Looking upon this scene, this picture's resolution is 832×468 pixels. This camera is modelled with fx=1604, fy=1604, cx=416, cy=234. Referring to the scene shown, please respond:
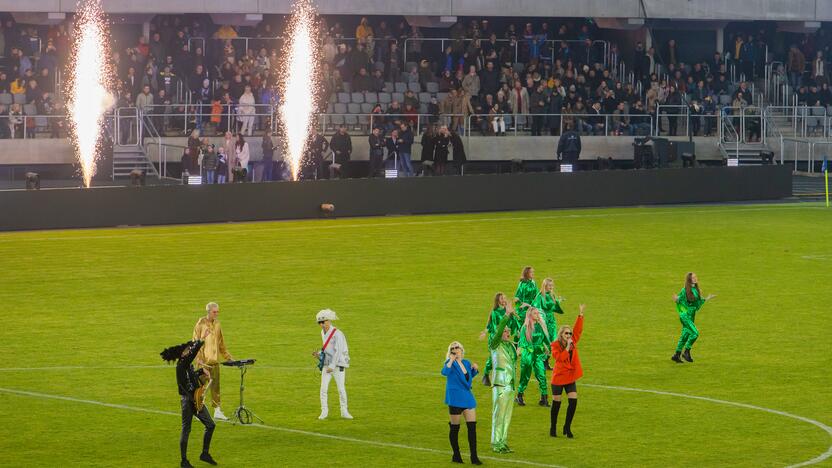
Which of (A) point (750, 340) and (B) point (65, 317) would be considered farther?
(B) point (65, 317)

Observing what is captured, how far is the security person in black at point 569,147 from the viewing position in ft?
198

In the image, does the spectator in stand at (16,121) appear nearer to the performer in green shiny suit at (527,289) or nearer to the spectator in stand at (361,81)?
the spectator in stand at (361,81)

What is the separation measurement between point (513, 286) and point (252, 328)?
817 cm

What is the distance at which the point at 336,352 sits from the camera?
22875 mm

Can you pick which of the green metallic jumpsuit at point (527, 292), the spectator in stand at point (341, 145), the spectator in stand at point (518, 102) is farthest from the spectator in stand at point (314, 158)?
the green metallic jumpsuit at point (527, 292)

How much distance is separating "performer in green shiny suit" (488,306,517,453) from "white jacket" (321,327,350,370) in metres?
2.51

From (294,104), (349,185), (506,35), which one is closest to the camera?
(349,185)

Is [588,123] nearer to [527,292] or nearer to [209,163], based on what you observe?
[209,163]

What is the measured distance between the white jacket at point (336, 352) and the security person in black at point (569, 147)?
38.3 meters

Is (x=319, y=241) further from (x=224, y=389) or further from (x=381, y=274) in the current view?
(x=224, y=389)

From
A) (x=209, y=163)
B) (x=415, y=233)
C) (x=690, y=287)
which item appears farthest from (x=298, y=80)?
(x=690, y=287)

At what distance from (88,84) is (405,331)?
28.8 metres

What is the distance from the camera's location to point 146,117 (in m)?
57.0

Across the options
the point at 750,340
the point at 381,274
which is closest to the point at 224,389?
the point at 750,340
